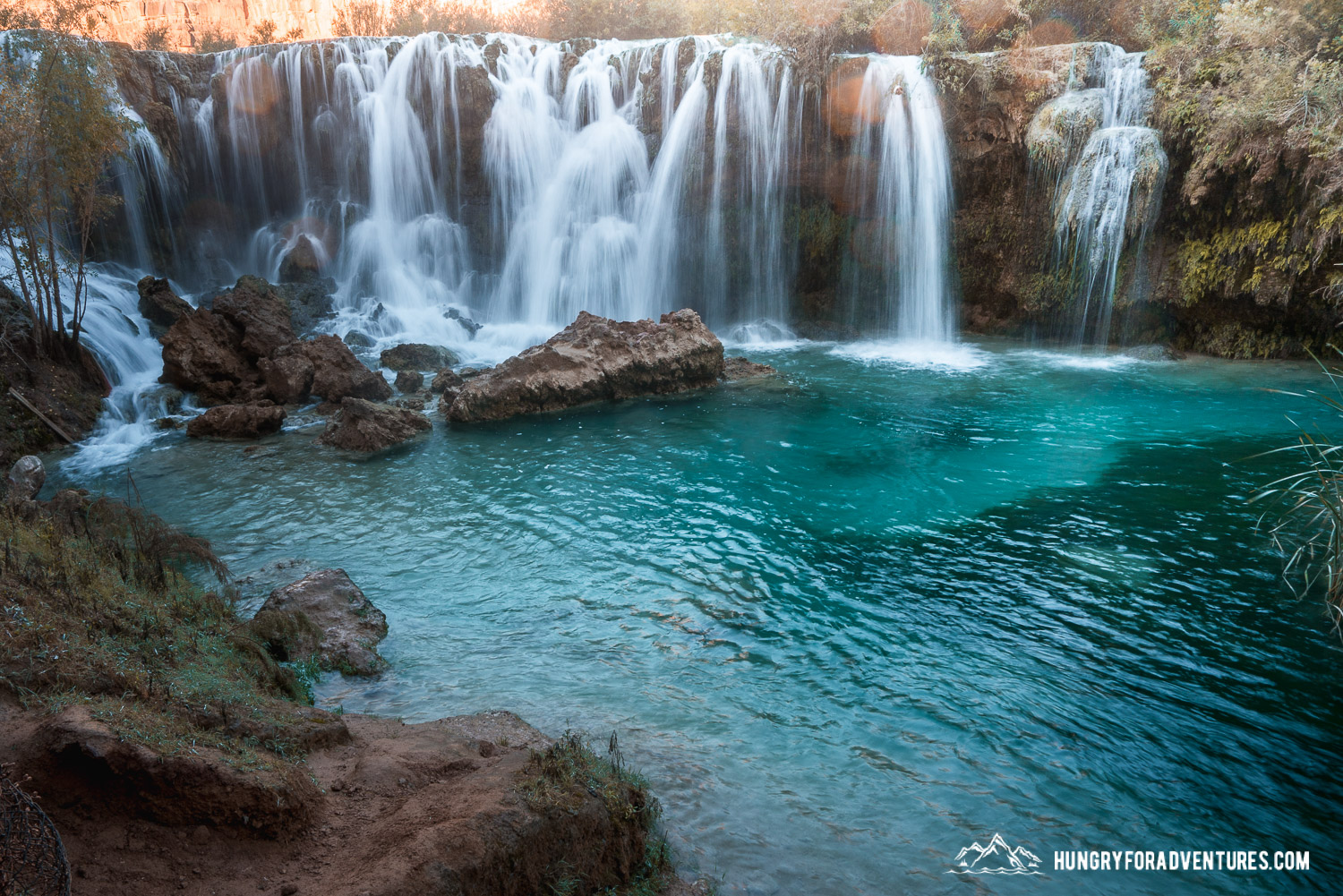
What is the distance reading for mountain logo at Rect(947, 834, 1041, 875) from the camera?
4.31 m

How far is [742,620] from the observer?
7.25m

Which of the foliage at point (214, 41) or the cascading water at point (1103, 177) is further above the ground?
the foliage at point (214, 41)

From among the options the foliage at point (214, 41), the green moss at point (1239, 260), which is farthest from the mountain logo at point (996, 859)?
the foliage at point (214, 41)

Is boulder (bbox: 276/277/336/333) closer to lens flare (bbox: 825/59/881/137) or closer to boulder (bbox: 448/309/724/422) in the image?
boulder (bbox: 448/309/724/422)

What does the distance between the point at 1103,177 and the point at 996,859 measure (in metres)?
19.2

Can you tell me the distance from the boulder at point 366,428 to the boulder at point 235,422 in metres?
1.20

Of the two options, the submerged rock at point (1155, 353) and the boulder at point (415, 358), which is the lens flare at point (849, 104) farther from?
the boulder at point (415, 358)

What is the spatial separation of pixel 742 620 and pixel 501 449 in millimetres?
6852

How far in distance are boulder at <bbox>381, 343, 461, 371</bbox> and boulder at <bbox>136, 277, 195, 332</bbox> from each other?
15.1ft

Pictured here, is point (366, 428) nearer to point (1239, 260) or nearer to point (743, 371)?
point (743, 371)

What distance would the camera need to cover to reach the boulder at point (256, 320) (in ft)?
52.5

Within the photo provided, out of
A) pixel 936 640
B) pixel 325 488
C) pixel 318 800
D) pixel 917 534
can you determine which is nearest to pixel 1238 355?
pixel 917 534

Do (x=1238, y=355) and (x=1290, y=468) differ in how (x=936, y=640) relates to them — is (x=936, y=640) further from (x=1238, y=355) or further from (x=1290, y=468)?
(x=1238, y=355)

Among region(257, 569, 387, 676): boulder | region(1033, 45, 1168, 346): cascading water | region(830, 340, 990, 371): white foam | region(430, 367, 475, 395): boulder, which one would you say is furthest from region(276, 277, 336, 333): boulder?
region(1033, 45, 1168, 346): cascading water
